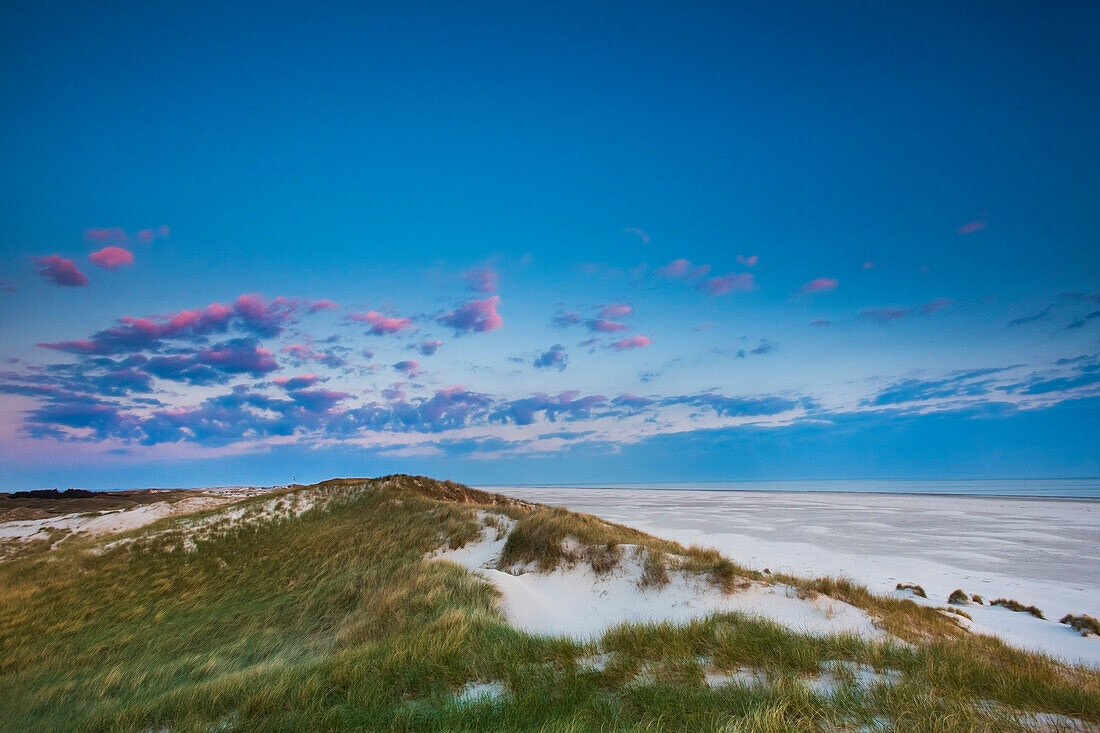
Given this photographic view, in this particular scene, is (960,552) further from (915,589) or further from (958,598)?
(915,589)

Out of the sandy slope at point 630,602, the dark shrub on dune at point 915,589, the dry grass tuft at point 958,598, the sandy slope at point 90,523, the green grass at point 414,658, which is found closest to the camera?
the green grass at point 414,658

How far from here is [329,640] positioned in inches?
Result: 307

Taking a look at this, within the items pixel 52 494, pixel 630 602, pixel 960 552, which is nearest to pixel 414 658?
pixel 630 602

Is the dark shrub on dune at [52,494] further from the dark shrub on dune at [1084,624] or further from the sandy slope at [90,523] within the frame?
the dark shrub on dune at [1084,624]

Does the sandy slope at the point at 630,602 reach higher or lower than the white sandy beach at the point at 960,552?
higher

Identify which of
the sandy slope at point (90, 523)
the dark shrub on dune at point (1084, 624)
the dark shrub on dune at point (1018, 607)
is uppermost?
the sandy slope at point (90, 523)

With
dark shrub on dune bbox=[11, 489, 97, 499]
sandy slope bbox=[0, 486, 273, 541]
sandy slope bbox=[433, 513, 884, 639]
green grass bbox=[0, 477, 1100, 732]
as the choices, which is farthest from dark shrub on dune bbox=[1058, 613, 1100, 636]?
dark shrub on dune bbox=[11, 489, 97, 499]

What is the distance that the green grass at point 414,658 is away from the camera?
144 inches

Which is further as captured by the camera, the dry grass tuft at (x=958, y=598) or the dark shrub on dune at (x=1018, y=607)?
the dry grass tuft at (x=958, y=598)

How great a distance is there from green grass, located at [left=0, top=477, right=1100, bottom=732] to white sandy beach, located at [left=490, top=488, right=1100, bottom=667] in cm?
226

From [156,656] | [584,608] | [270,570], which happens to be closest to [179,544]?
[270,570]

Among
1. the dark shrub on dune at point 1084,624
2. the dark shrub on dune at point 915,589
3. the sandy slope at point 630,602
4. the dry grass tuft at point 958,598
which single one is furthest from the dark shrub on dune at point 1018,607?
the sandy slope at point 630,602

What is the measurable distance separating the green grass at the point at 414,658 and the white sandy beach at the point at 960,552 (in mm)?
2263

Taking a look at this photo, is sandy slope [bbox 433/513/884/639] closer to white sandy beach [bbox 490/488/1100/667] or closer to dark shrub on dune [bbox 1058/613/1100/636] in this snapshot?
white sandy beach [bbox 490/488/1100/667]
